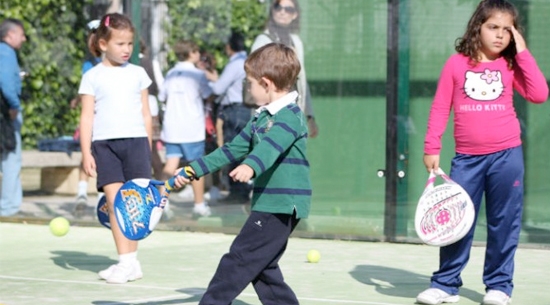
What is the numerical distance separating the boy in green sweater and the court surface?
1033mm

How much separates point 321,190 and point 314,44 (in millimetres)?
1256

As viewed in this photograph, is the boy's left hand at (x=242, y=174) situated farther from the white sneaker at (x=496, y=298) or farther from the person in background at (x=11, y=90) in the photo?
the person in background at (x=11, y=90)

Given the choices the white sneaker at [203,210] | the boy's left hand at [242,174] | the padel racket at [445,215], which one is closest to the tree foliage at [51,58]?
the white sneaker at [203,210]

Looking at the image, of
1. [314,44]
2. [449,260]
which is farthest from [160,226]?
[449,260]

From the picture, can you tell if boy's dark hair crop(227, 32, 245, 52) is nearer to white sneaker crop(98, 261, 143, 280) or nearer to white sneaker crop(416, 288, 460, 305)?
white sneaker crop(98, 261, 143, 280)

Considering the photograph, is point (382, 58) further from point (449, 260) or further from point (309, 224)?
point (449, 260)

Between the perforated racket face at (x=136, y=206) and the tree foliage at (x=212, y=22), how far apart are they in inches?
189

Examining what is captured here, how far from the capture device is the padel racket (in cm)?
659

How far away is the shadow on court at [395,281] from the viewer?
292 inches

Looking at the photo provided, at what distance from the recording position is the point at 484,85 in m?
6.95

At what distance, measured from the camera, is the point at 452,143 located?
1010cm

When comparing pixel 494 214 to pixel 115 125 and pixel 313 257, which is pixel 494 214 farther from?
pixel 115 125

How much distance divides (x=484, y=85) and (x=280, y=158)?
5.19 ft

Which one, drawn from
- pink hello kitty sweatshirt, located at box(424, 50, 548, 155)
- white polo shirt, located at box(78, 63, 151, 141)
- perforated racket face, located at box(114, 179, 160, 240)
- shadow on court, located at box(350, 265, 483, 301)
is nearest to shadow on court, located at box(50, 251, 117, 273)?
white polo shirt, located at box(78, 63, 151, 141)
